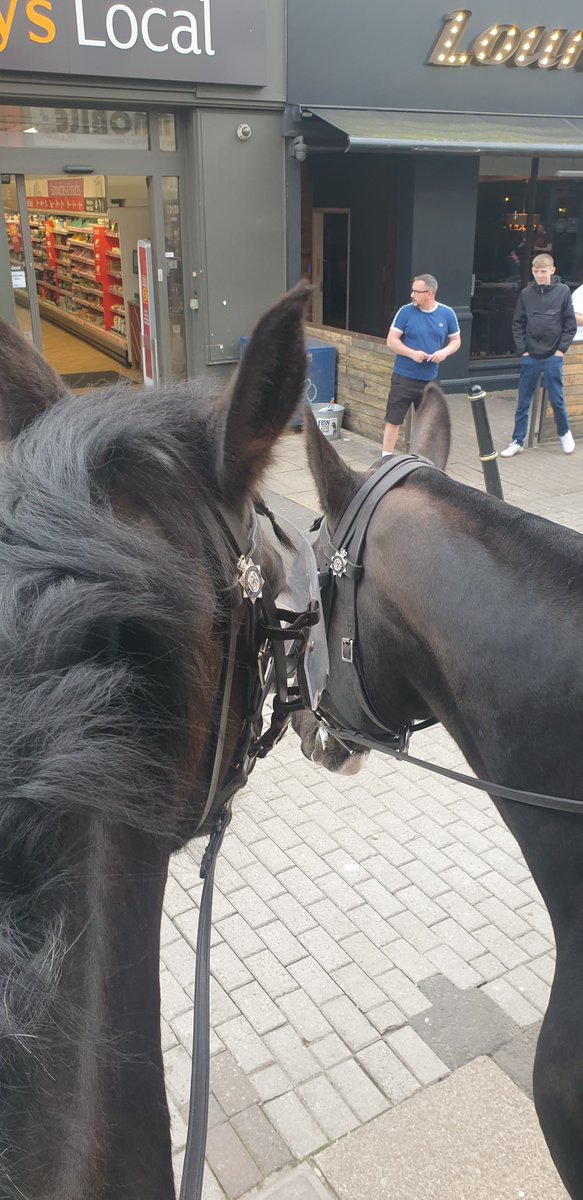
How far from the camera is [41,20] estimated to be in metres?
8.94

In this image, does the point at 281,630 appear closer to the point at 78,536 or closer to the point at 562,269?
the point at 78,536

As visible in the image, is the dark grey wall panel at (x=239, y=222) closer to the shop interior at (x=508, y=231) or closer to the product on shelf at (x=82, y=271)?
the product on shelf at (x=82, y=271)

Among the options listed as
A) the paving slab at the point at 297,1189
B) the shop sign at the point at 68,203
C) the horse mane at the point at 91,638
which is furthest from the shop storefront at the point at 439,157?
the paving slab at the point at 297,1189

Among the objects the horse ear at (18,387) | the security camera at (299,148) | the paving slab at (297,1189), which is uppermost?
the security camera at (299,148)

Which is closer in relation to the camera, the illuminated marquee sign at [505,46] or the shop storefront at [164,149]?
the shop storefront at [164,149]

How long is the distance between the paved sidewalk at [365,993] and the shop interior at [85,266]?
7414 millimetres

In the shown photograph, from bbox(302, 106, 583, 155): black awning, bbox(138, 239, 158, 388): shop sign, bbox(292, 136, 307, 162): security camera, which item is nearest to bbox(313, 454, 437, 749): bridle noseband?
bbox(302, 106, 583, 155): black awning

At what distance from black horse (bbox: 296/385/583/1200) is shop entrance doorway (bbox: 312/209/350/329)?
1365 centimetres

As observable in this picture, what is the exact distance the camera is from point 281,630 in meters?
1.52

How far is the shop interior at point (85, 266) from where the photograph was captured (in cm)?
1163

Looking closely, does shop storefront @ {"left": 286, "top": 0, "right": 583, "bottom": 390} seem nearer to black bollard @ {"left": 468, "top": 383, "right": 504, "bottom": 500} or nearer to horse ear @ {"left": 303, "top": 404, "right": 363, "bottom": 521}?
black bollard @ {"left": 468, "top": 383, "right": 504, "bottom": 500}

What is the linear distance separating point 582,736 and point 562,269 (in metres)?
15.8

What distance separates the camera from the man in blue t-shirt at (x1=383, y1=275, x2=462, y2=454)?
889cm

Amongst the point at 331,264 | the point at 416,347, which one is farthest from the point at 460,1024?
the point at 331,264
